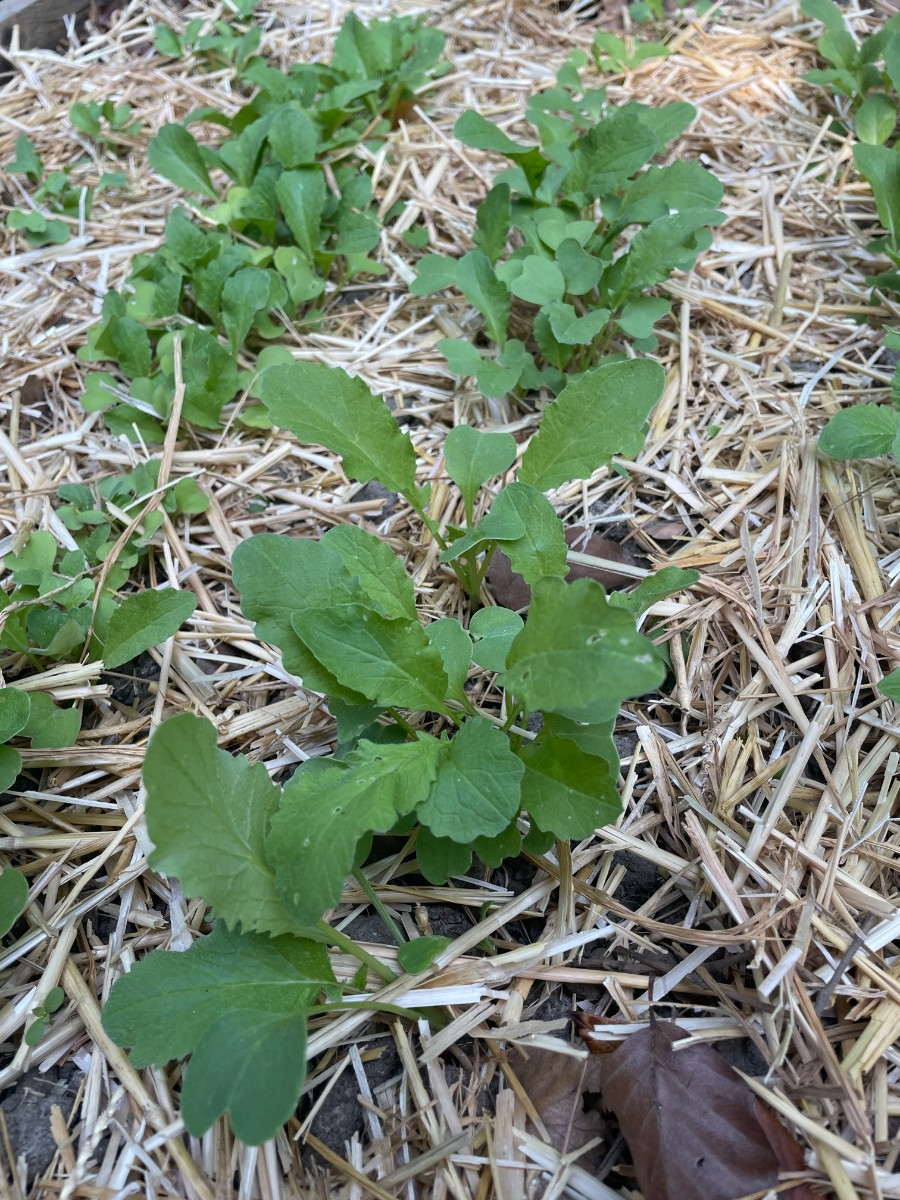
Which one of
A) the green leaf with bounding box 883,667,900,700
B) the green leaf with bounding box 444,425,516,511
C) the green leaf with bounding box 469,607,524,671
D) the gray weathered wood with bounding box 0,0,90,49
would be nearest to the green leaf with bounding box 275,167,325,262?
the green leaf with bounding box 444,425,516,511

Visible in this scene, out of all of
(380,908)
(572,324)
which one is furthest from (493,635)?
(572,324)

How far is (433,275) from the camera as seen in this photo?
1.78 m

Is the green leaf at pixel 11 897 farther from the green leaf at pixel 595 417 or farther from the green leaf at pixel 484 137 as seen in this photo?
the green leaf at pixel 484 137

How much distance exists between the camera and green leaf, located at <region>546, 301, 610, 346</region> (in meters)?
1.53

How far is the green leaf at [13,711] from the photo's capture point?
3.93ft

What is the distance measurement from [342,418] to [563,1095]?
1.02 metres

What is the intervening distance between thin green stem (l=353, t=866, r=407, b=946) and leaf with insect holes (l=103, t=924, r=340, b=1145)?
9cm

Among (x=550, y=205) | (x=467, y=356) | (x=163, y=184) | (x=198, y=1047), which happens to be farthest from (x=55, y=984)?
(x=163, y=184)

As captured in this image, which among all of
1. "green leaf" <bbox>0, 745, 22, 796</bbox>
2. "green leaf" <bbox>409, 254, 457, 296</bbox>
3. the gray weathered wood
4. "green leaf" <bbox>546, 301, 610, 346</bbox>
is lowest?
"green leaf" <bbox>0, 745, 22, 796</bbox>

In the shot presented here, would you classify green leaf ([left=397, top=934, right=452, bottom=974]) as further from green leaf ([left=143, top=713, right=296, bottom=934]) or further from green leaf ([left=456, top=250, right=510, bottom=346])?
green leaf ([left=456, top=250, right=510, bottom=346])

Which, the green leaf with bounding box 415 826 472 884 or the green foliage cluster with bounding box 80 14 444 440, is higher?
the green foliage cluster with bounding box 80 14 444 440

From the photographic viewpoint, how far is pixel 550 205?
186 centimetres

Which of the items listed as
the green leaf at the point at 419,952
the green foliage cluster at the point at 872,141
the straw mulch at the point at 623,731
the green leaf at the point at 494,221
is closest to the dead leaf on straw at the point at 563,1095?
the straw mulch at the point at 623,731

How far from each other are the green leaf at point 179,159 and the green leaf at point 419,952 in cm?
180
